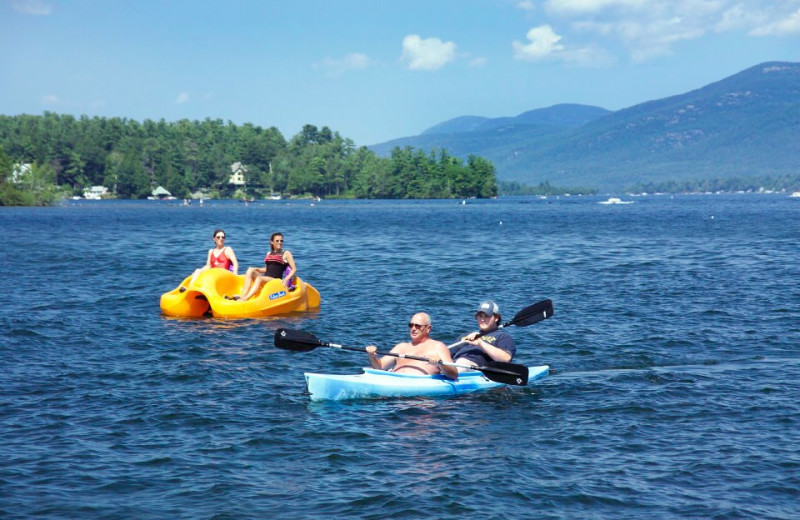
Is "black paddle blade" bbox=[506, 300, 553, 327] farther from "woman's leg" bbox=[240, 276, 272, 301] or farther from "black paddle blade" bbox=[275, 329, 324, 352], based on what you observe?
"woman's leg" bbox=[240, 276, 272, 301]

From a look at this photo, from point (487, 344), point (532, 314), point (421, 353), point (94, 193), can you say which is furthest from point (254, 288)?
point (94, 193)

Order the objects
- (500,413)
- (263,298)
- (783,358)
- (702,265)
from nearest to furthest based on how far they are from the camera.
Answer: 1. (500,413)
2. (783,358)
3. (263,298)
4. (702,265)

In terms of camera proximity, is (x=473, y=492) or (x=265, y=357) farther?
(x=265, y=357)

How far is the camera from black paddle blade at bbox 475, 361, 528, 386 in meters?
12.8

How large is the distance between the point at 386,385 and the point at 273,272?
29.5ft

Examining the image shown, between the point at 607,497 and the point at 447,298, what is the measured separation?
15931mm

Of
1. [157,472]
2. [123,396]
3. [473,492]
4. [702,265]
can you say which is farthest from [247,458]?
[702,265]

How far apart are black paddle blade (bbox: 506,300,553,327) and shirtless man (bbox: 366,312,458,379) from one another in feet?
10.4

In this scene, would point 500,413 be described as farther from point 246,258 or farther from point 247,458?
point 246,258

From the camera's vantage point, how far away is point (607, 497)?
9180 millimetres

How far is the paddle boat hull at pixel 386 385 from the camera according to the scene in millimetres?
12586

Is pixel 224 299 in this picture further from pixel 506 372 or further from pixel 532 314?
pixel 506 372

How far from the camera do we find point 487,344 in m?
13.4

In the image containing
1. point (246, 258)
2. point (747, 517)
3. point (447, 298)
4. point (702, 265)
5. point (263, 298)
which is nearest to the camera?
point (747, 517)
